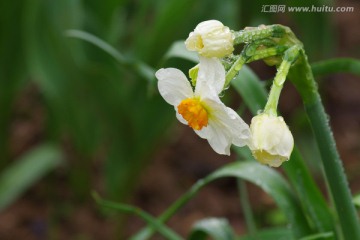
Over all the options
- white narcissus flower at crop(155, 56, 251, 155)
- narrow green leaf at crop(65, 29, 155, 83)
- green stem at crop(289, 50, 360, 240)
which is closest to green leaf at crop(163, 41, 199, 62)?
narrow green leaf at crop(65, 29, 155, 83)

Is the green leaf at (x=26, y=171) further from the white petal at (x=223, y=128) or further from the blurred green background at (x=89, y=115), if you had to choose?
the white petal at (x=223, y=128)

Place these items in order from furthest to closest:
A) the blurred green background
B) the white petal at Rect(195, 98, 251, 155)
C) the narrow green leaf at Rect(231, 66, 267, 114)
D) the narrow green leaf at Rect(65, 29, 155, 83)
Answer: the blurred green background
the narrow green leaf at Rect(65, 29, 155, 83)
the narrow green leaf at Rect(231, 66, 267, 114)
the white petal at Rect(195, 98, 251, 155)

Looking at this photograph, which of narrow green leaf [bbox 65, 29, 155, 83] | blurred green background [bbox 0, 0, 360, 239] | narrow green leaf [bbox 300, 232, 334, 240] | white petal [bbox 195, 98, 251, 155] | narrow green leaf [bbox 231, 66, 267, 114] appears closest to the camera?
white petal [bbox 195, 98, 251, 155]

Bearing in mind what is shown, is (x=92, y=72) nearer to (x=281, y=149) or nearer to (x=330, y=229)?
(x=330, y=229)

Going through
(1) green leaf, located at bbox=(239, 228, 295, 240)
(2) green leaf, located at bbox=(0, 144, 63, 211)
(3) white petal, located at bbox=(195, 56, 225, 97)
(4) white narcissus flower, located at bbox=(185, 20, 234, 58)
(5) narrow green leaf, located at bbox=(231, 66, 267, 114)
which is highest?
(4) white narcissus flower, located at bbox=(185, 20, 234, 58)

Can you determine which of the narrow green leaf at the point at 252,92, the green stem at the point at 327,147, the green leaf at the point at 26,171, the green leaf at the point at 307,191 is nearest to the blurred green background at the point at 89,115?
the green leaf at the point at 26,171

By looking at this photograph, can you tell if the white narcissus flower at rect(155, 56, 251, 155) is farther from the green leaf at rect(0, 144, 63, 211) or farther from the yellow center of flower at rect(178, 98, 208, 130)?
the green leaf at rect(0, 144, 63, 211)

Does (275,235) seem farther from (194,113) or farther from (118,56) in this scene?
(194,113)
